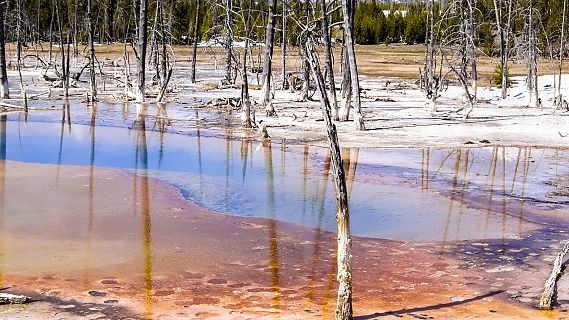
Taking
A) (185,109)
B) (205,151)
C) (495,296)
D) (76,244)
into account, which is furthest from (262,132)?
(495,296)

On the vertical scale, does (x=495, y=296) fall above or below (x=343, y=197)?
below

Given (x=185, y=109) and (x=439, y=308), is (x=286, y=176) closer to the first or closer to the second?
(x=439, y=308)

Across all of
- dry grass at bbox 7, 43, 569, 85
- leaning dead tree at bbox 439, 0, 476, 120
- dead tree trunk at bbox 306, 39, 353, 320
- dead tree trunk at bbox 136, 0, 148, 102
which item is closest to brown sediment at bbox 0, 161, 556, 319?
dead tree trunk at bbox 306, 39, 353, 320

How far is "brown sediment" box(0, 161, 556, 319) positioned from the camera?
24.7 feet

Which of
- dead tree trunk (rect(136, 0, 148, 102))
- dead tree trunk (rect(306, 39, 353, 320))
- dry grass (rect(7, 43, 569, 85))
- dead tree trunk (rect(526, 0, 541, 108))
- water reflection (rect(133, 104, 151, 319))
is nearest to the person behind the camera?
dead tree trunk (rect(306, 39, 353, 320))

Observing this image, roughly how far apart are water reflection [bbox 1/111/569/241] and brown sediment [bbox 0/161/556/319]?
81 centimetres

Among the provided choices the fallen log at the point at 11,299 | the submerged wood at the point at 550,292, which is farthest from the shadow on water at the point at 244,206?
the fallen log at the point at 11,299

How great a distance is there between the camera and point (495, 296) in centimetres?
796

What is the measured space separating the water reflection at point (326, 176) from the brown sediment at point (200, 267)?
2.66 ft

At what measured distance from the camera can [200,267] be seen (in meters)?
8.88

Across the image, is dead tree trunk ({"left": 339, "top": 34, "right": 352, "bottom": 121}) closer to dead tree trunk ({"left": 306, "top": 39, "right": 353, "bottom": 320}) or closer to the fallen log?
dead tree trunk ({"left": 306, "top": 39, "right": 353, "bottom": 320})

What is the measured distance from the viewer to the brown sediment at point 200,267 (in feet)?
24.7

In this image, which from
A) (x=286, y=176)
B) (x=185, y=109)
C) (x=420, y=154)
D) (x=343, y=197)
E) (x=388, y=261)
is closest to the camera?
(x=343, y=197)

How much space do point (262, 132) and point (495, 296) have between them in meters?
12.7
